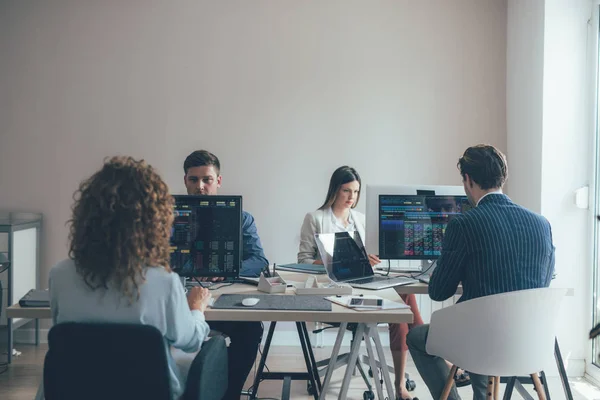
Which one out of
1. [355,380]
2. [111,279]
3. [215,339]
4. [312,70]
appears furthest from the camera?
[312,70]

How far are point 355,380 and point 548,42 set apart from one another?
7.83 ft

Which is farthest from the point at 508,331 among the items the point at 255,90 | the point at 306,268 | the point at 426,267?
the point at 255,90

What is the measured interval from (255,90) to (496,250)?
8.42ft

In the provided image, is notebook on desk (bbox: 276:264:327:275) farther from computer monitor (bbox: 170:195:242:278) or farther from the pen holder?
computer monitor (bbox: 170:195:242:278)

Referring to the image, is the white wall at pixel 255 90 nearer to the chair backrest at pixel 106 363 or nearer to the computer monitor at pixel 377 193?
the computer monitor at pixel 377 193

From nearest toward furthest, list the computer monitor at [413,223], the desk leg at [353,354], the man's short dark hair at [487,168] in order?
the man's short dark hair at [487,168] < the desk leg at [353,354] < the computer monitor at [413,223]

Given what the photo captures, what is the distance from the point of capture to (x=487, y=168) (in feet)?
7.50

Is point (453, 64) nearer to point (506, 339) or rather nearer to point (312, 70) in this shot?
point (312, 70)

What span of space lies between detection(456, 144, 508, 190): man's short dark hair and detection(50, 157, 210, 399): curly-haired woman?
50.5 inches

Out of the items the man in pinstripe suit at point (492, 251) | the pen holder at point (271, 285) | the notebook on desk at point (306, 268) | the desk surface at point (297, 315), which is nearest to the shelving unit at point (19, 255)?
the desk surface at point (297, 315)

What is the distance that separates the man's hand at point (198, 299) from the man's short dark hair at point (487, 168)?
116 cm

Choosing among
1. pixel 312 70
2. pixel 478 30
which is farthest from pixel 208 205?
pixel 478 30

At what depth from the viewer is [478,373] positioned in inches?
82.5

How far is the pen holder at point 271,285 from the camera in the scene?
2469 mm
